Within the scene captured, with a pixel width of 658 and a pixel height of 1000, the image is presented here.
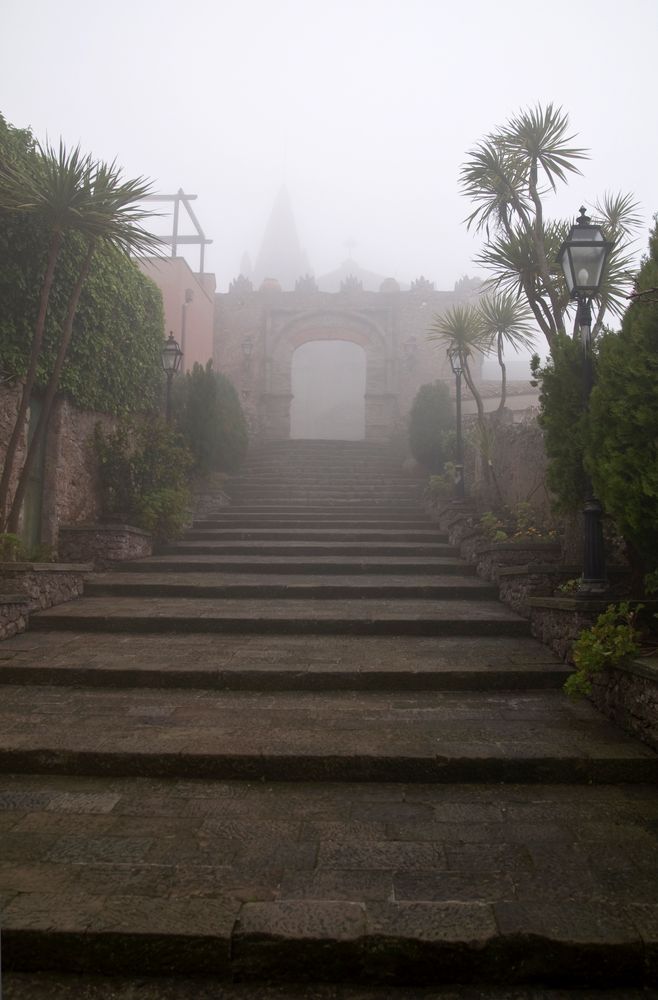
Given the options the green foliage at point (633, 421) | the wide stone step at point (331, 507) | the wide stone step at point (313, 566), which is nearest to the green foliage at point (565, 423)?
the green foliage at point (633, 421)

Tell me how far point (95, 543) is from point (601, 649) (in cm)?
596

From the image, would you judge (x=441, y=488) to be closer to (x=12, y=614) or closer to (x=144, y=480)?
(x=144, y=480)

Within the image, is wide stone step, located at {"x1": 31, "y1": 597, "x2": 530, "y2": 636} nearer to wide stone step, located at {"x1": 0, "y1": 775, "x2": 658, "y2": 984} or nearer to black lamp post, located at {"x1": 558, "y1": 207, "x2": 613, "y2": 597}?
black lamp post, located at {"x1": 558, "y1": 207, "x2": 613, "y2": 597}

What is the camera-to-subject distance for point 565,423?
4.89m

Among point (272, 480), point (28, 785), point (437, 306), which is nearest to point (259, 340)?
point (437, 306)

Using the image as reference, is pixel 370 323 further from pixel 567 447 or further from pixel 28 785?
pixel 28 785

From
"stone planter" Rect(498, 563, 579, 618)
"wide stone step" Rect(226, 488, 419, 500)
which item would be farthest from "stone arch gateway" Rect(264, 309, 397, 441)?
"stone planter" Rect(498, 563, 579, 618)

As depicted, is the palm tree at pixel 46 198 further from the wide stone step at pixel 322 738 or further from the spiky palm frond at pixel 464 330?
the spiky palm frond at pixel 464 330

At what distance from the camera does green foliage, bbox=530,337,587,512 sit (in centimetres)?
476

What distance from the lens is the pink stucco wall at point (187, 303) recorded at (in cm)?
1627

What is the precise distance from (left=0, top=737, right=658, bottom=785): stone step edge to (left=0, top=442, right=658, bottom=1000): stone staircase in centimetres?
1

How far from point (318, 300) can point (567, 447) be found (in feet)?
63.9

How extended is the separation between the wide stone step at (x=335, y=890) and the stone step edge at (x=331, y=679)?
1.18m

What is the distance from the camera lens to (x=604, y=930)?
2.13m
